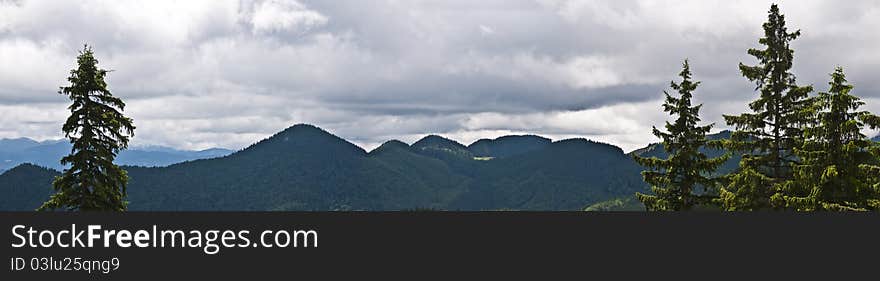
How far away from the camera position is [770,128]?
31719 millimetres

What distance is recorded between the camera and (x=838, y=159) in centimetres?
2742

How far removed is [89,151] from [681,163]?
87.1 feet

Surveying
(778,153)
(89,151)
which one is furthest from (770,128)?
(89,151)

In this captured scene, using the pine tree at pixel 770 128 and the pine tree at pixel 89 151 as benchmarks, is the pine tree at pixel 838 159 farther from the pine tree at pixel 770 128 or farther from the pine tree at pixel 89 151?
the pine tree at pixel 89 151

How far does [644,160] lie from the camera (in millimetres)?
34656

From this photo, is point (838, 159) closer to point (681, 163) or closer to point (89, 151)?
point (681, 163)

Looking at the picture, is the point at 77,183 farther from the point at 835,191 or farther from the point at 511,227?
the point at 835,191

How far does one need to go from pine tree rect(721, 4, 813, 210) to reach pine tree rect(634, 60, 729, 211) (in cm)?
208

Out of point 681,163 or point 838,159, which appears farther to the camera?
point 681,163

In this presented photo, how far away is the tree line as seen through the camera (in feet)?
88.1

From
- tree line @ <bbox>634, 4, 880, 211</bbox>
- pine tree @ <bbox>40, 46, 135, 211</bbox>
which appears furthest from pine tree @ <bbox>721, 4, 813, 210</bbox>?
pine tree @ <bbox>40, 46, 135, 211</bbox>

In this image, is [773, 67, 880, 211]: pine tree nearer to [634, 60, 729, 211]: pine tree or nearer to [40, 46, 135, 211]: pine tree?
[634, 60, 729, 211]: pine tree

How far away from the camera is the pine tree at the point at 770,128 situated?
1219 inches

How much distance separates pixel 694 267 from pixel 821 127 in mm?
14421
